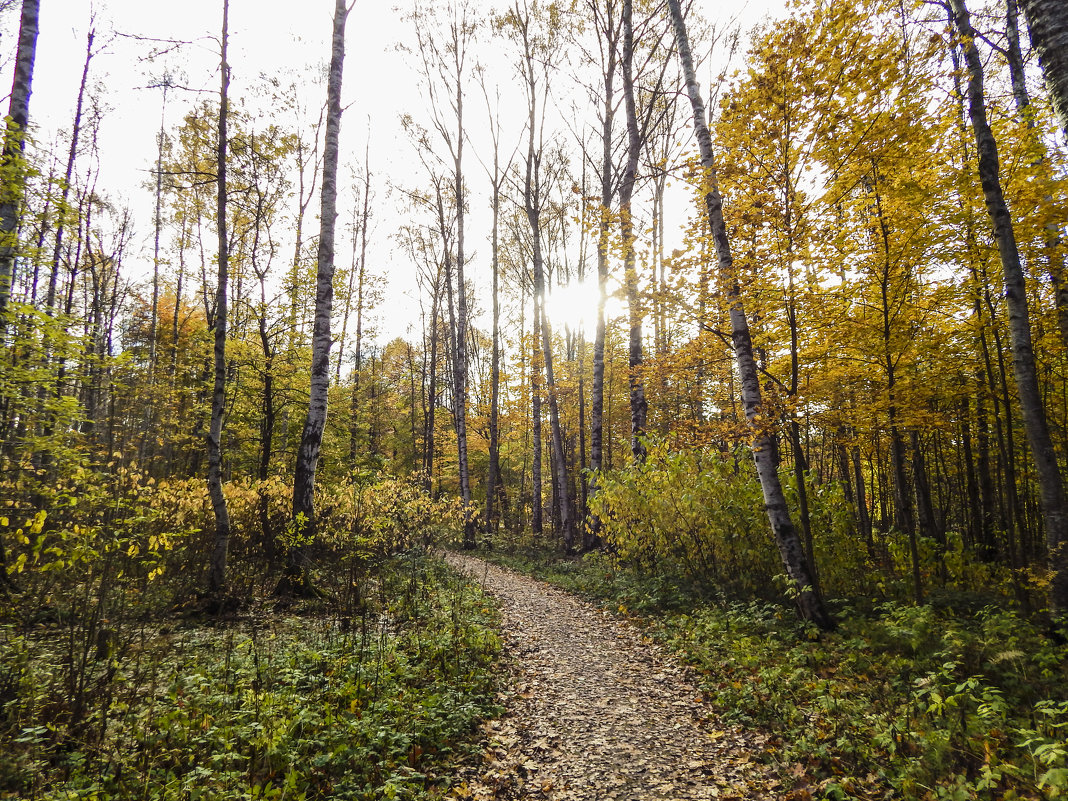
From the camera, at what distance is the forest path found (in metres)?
3.70

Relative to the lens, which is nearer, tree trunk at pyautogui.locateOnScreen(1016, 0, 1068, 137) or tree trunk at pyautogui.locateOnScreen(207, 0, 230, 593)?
tree trunk at pyautogui.locateOnScreen(1016, 0, 1068, 137)

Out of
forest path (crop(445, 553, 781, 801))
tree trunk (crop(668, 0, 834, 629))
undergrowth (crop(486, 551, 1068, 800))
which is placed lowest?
forest path (crop(445, 553, 781, 801))

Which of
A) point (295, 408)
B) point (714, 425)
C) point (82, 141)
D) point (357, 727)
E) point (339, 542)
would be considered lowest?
point (357, 727)

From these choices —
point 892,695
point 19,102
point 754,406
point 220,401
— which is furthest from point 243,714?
point 19,102

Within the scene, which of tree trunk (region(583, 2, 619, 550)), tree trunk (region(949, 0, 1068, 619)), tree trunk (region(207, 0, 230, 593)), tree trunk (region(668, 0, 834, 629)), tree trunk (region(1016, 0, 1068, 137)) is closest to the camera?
tree trunk (region(1016, 0, 1068, 137))

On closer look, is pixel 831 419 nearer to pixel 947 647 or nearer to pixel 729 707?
Result: pixel 947 647

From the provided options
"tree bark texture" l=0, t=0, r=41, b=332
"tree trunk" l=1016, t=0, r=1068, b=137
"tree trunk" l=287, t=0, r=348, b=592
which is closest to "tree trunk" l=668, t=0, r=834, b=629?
A: "tree trunk" l=1016, t=0, r=1068, b=137

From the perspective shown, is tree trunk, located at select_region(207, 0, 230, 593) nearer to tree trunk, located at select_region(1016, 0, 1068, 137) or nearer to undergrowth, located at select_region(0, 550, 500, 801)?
undergrowth, located at select_region(0, 550, 500, 801)

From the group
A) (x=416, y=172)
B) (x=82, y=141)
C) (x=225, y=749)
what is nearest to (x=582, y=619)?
(x=225, y=749)

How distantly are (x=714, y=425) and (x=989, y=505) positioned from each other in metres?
8.65

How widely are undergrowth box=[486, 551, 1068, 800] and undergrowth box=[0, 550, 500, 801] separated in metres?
2.80

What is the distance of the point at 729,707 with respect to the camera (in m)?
4.94

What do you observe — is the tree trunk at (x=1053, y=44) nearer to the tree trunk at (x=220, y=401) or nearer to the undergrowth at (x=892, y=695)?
the undergrowth at (x=892, y=695)

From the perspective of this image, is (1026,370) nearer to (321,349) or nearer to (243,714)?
(243,714)
